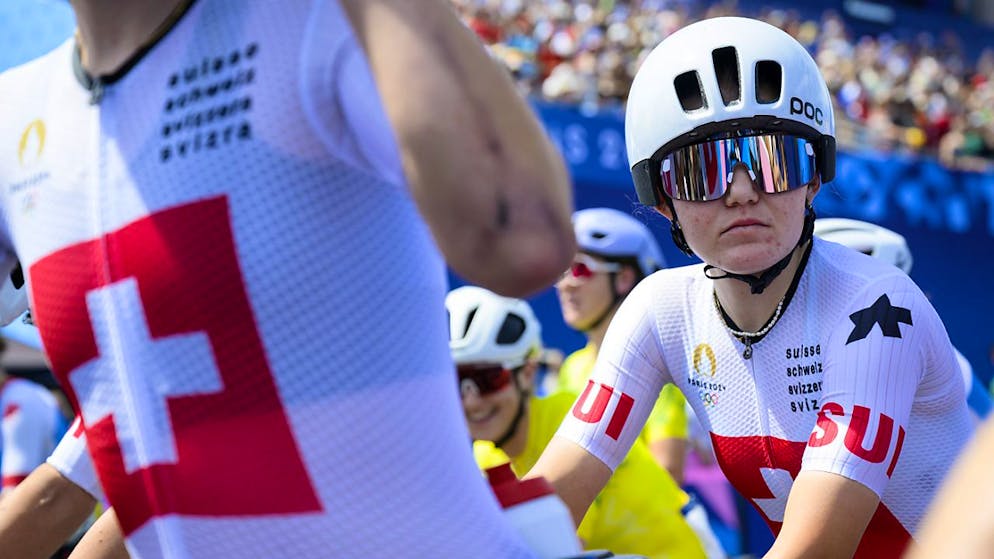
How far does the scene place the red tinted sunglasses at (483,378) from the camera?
5590 millimetres

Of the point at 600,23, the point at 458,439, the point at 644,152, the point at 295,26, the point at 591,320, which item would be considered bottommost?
the point at 600,23

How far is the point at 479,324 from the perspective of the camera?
5.84m

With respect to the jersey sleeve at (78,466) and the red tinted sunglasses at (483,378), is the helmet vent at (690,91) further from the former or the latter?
the red tinted sunglasses at (483,378)

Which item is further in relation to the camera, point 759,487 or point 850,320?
point 759,487

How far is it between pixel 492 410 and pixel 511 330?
1.80ft

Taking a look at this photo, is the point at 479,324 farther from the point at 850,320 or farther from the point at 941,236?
the point at 941,236

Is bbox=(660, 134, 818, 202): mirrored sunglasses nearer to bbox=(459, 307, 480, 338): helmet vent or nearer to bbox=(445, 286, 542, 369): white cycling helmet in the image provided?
bbox=(445, 286, 542, 369): white cycling helmet

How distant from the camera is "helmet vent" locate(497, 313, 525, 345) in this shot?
5.82 m

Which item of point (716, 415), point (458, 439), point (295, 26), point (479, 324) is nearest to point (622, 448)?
point (716, 415)

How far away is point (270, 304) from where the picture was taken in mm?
1496

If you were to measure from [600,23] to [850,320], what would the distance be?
17.8 m

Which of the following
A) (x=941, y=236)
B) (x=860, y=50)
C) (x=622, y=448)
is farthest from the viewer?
(x=860, y=50)

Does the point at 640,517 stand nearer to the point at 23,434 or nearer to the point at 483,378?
the point at 483,378

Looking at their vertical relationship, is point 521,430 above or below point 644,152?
below
